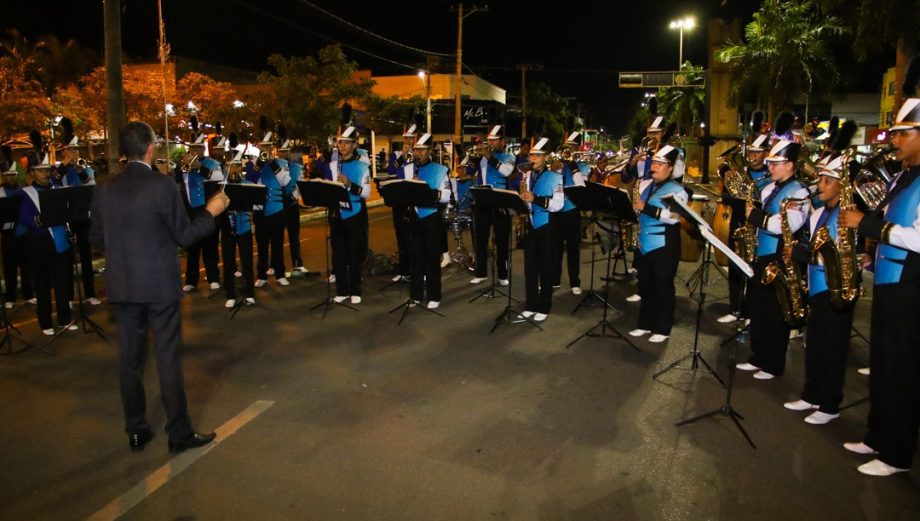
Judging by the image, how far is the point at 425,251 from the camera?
376 inches

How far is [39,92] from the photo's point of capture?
29.8m

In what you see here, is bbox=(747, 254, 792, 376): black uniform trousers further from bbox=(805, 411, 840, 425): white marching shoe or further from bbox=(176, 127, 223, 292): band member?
bbox=(176, 127, 223, 292): band member

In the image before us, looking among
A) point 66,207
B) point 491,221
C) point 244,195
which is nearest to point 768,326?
point 491,221

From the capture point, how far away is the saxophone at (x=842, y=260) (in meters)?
5.18

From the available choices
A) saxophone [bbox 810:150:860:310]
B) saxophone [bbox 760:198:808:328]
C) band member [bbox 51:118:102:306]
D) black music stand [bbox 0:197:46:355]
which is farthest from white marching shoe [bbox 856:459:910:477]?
band member [bbox 51:118:102:306]

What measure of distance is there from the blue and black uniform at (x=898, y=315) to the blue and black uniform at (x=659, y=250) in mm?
2911

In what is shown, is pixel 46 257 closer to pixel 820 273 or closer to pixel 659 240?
pixel 659 240

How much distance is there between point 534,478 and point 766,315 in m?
3.49

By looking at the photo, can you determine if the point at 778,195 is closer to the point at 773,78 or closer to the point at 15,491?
the point at 15,491

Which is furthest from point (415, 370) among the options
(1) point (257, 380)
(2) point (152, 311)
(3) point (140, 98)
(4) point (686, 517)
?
(3) point (140, 98)

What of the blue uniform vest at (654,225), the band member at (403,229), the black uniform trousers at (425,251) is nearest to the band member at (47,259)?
the black uniform trousers at (425,251)

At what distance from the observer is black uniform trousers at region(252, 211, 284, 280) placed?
1129cm

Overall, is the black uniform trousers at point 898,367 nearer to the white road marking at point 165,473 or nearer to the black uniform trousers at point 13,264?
the white road marking at point 165,473

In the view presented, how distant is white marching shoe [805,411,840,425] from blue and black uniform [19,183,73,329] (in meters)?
8.79
